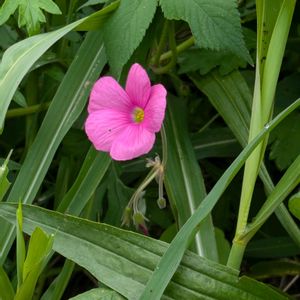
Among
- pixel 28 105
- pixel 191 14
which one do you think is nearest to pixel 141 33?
pixel 191 14

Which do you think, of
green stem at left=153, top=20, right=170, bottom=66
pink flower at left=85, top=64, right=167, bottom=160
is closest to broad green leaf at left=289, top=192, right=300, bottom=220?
pink flower at left=85, top=64, right=167, bottom=160

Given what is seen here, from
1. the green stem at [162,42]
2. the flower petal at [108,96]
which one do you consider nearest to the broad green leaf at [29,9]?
the flower petal at [108,96]

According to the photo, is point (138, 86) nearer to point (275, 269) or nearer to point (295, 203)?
point (295, 203)

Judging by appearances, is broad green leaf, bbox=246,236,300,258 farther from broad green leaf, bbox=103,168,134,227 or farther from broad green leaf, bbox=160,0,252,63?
broad green leaf, bbox=160,0,252,63

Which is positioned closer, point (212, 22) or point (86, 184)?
point (212, 22)

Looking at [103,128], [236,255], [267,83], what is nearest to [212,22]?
[267,83]

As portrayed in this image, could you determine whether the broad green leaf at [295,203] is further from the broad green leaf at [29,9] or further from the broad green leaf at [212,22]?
the broad green leaf at [29,9]
